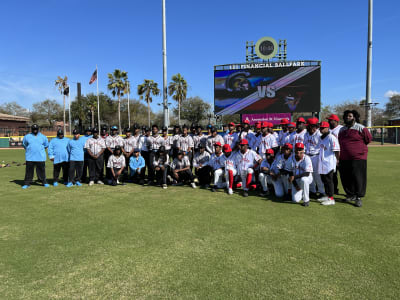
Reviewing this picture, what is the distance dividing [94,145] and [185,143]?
2962 mm

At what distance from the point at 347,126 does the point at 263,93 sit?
671 inches

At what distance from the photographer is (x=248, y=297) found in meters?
2.57

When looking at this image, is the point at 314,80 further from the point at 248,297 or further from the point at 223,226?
the point at 248,297

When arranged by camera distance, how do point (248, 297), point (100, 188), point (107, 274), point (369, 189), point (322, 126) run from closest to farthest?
1. point (248, 297)
2. point (107, 274)
3. point (322, 126)
4. point (369, 189)
5. point (100, 188)

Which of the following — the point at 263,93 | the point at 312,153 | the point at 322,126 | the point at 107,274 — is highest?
the point at 263,93

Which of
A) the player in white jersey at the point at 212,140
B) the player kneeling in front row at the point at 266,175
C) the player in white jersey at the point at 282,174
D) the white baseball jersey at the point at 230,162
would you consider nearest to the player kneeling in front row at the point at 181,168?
the player in white jersey at the point at 212,140

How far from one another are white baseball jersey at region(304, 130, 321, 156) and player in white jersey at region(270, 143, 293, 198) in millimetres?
424

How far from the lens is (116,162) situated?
27.5 ft

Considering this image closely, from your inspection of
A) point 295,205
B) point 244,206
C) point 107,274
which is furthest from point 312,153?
point 107,274

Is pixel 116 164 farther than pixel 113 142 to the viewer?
No

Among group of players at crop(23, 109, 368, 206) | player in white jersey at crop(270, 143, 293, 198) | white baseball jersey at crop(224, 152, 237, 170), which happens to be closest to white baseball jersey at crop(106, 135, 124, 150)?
group of players at crop(23, 109, 368, 206)

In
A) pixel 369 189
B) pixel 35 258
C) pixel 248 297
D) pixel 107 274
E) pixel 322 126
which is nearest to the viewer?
pixel 248 297

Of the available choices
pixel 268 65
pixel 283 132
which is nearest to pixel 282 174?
pixel 283 132

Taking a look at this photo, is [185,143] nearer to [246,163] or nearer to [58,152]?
[246,163]
